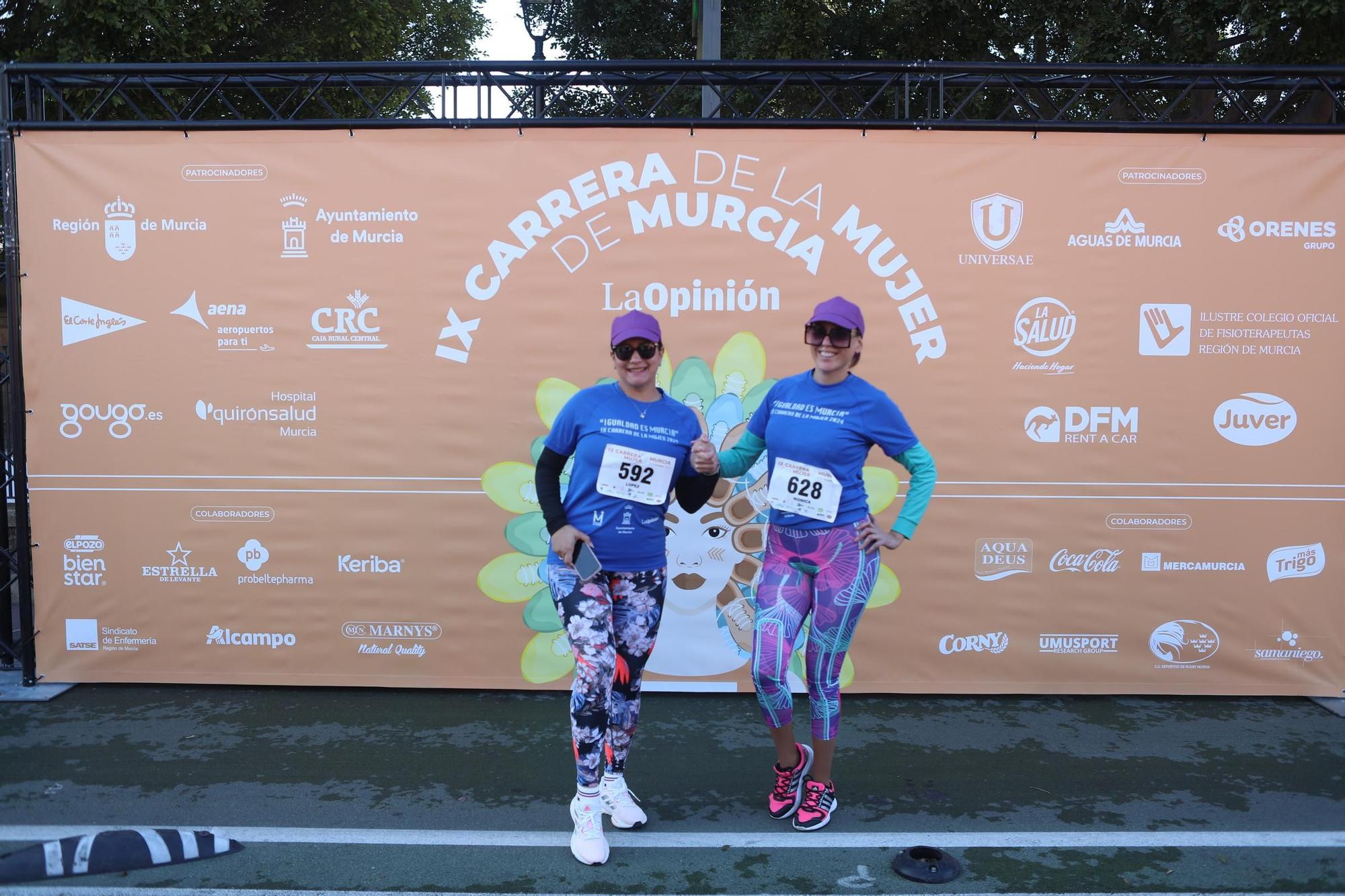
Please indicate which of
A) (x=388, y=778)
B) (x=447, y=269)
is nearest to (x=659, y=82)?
(x=447, y=269)

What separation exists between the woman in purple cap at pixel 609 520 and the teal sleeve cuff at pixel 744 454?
20cm

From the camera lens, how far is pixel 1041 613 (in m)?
4.82

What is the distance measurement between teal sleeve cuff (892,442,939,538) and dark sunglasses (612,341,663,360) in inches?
37.3

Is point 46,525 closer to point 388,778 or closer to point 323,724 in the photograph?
point 323,724

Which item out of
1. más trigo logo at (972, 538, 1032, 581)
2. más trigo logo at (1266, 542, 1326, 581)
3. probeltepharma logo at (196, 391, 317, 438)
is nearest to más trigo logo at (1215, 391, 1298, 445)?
más trigo logo at (1266, 542, 1326, 581)

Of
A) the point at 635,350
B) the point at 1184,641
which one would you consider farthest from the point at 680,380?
the point at 1184,641

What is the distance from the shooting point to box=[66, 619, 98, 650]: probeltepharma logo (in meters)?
4.88

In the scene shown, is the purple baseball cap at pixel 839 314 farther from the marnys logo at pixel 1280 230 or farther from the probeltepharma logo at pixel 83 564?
the probeltepharma logo at pixel 83 564

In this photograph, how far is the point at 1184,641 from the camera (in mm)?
4809

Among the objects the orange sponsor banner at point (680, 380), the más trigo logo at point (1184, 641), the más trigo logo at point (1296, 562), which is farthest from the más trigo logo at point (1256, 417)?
the más trigo logo at point (1184, 641)

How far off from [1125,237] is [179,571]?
197 inches

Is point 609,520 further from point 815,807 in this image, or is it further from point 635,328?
point 815,807

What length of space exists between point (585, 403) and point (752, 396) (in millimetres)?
1638

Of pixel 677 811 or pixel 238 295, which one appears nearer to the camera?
pixel 677 811
